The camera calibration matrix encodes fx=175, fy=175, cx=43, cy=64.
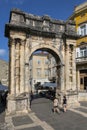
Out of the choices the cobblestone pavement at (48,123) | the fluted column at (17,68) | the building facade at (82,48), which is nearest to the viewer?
the cobblestone pavement at (48,123)

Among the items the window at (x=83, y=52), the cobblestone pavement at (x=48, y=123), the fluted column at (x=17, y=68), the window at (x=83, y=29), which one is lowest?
the cobblestone pavement at (x=48, y=123)

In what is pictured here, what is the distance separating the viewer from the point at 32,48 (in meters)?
17.5

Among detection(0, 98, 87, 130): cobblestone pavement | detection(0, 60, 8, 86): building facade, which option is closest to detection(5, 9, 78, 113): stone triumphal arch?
detection(0, 98, 87, 130): cobblestone pavement

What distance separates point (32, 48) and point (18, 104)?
5.63 metres

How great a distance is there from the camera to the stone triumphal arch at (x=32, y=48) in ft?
52.6

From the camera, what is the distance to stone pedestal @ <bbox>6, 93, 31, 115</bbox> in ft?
49.8

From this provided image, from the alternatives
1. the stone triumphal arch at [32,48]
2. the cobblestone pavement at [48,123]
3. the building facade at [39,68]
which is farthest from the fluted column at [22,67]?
the building facade at [39,68]

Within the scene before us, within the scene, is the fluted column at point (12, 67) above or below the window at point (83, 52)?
below

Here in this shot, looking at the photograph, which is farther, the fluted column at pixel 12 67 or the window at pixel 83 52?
the window at pixel 83 52

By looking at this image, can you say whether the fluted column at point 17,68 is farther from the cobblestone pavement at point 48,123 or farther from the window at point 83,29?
the window at point 83,29

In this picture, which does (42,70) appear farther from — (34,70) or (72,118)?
(72,118)

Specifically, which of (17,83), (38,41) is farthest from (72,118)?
(38,41)

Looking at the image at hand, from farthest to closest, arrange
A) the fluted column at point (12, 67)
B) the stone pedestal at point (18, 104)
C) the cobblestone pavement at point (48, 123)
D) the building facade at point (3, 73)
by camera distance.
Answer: the building facade at point (3, 73) → the fluted column at point (12, 67) → the stone pedestal at point (18, 104) → the cobblestone pavement at point (48, 123)

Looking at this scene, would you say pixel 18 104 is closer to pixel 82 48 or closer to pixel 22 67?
pixel 22 67
